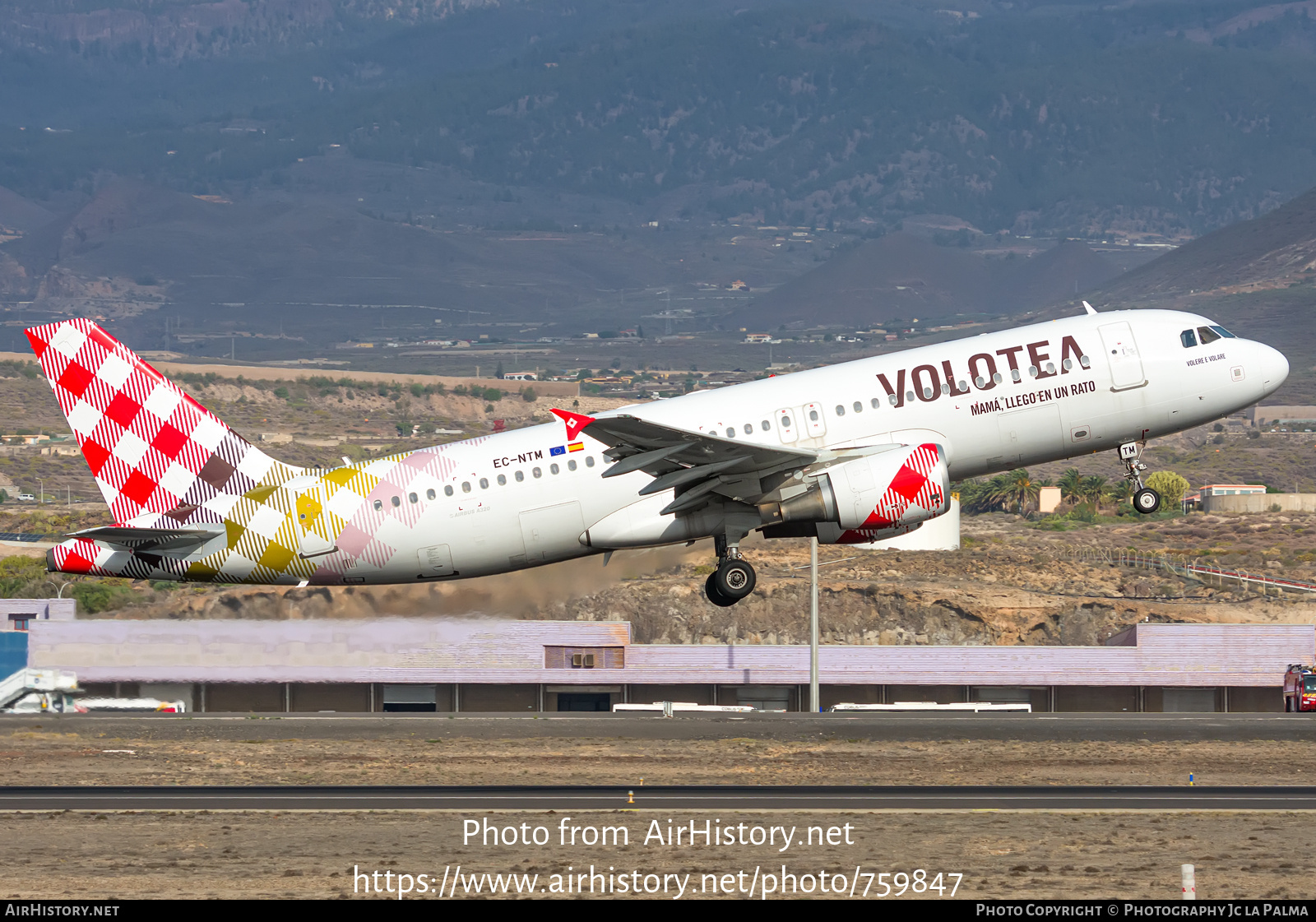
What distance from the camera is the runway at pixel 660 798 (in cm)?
3834

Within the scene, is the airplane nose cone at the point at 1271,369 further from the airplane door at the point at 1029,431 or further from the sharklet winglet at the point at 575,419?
the sharklet winglet at the point at 575,419

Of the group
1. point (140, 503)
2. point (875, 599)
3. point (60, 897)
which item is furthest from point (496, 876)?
point (875, 599)

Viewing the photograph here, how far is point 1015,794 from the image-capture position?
131ft

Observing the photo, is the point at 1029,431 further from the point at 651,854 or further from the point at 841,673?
the point at 841,673

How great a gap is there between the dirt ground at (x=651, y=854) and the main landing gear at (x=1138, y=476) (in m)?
10.0

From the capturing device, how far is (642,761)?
46219 mm

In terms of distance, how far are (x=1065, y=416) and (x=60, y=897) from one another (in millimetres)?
26597

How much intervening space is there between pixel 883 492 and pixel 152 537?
18.5 m

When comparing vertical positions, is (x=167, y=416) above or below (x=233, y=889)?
above

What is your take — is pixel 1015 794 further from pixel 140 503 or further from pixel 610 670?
pixel 610 670

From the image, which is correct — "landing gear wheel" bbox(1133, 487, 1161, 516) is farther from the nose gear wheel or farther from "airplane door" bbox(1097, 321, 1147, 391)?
the nose gear wheel

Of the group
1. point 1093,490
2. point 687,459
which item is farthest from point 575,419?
point 1093,490

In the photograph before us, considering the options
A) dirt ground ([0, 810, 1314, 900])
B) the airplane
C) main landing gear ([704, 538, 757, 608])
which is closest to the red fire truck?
the airplane
